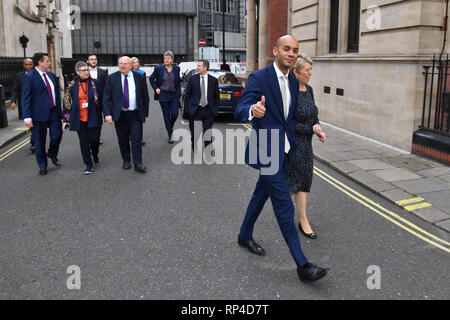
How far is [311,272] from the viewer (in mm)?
3418

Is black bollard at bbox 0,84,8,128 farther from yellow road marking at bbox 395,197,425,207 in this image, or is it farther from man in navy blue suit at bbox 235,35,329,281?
yellow road marking at bbox 395,197,425,207

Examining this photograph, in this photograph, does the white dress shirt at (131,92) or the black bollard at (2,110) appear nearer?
the white dress shirt at (131,92)

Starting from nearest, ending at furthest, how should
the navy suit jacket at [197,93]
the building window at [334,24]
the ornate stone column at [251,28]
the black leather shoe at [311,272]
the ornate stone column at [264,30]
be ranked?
the black leather shoe at [311,272] < the navy suit jacket at [197,93] < the building window at [334,24] < the ornate stone column at [264,30] < the ornate stone column at [251,28]

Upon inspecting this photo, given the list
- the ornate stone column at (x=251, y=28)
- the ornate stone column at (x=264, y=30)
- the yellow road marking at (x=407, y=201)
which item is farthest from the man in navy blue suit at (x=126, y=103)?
the ornate stone column at (x=251, y=28)

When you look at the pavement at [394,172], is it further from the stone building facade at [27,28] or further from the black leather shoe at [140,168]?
the stone building facade at [27,28]

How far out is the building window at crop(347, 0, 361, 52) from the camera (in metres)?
11.6

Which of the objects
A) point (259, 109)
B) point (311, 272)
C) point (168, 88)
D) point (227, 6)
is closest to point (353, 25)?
point (168, 88)

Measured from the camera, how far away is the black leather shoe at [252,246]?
4.10m

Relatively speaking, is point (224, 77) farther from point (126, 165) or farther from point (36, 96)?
point (36, 96)

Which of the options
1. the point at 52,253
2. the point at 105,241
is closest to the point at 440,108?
the point at 105,241

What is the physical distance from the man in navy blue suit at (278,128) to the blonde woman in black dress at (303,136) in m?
0.61

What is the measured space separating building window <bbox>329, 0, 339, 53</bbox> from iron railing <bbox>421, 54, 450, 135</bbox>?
15.5ft

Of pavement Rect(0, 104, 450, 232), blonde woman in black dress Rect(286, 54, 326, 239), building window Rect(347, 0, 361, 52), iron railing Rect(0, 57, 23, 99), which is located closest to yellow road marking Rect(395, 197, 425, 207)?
pavement Rect(0, 104, 450, 232)

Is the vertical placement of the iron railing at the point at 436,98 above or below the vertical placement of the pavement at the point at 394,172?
above
